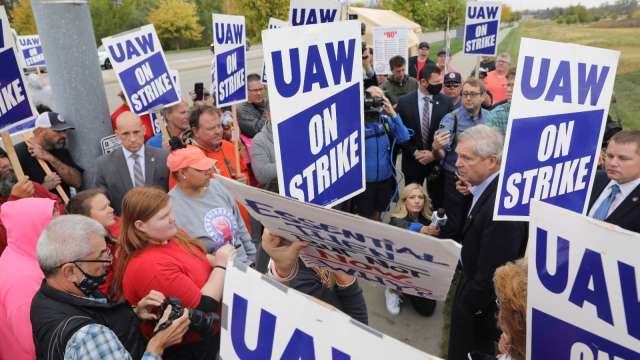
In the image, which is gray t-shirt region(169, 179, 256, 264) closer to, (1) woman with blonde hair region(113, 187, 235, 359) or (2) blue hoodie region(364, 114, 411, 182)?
(1) woman with blonde hair region(113, 187, 235, 359)

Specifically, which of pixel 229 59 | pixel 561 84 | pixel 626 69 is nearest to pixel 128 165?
pixel 229 59

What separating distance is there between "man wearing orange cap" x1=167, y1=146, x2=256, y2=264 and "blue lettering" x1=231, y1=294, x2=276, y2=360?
1.63 meters

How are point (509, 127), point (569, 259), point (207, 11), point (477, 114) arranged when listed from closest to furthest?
1. point (569, 259)
2. point (509, 127)
3. point (477, 114)
4. point (207, 11)

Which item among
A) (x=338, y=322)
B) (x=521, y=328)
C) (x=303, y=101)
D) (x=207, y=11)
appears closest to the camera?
(x=338, y=322)

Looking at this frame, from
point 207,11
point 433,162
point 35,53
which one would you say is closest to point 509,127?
point 433,162

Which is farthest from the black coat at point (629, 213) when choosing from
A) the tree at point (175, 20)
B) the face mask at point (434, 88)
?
the tree at point (175, 20)

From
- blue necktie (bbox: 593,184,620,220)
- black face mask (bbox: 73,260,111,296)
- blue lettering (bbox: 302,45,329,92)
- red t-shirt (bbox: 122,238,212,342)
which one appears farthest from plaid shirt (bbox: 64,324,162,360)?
blue necktie (bbox: 593,184,620,220)

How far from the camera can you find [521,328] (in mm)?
1765

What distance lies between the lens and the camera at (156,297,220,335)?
213 centimetres

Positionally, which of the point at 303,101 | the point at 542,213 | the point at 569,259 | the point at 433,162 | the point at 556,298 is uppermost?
the point at 303,101

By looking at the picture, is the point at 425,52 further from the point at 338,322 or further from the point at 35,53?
the point at 338,322

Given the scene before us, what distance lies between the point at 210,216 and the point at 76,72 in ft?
5.65

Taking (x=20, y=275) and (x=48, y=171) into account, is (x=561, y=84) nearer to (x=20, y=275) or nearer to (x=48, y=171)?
(x=20, y=275)

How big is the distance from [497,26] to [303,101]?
666cm
